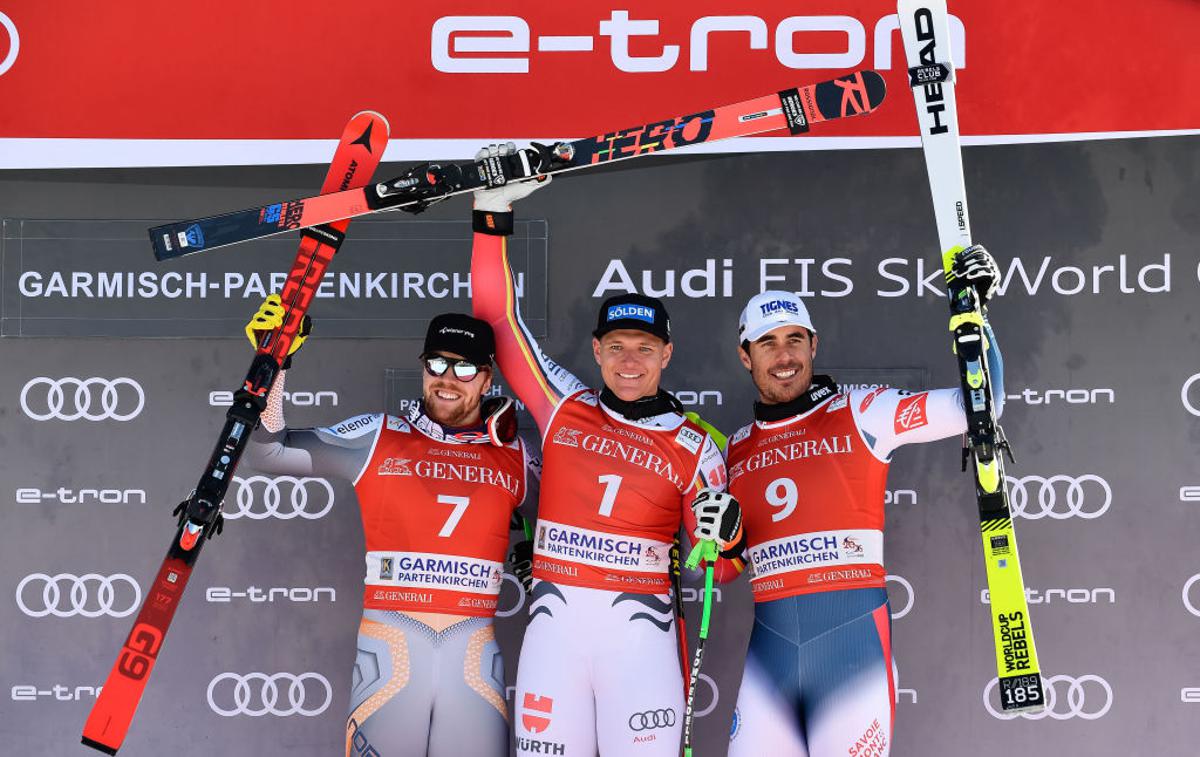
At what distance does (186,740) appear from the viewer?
4371 mm

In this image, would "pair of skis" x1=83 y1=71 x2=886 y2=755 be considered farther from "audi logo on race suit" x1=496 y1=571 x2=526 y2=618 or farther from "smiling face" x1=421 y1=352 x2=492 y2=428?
"audi logo on race suit" x1=496 y1=571 x2=526 y2=618

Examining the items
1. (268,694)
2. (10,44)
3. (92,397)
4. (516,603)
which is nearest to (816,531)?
(516,603)

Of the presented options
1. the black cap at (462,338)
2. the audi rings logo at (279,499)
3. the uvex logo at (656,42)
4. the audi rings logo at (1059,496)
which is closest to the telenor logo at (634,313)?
the black cap at (462,338)

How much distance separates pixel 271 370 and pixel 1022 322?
2.84 metres

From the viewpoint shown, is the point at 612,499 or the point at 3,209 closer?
the point at 612,499

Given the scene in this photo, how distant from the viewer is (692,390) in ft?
14.4

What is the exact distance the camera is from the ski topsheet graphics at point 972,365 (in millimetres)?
3301

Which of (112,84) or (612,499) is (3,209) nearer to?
(112,84)

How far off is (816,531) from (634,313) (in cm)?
92

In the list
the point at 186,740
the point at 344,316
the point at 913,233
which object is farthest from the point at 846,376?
the point at 186,740

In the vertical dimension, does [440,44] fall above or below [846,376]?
above

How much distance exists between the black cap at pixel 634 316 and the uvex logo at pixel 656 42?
1.17m

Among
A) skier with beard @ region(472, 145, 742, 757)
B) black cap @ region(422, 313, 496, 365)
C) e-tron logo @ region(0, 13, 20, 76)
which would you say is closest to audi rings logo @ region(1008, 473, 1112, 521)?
skier with beard @ region(472, 145, 742, 757)

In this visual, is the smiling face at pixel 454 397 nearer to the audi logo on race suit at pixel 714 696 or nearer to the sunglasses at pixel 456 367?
the sunglasses at pixel 456 367
